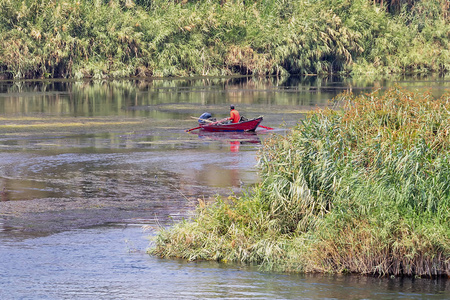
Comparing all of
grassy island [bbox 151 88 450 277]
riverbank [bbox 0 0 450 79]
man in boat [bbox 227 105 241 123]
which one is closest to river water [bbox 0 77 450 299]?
grassy island [bbox 151 88 450 277]

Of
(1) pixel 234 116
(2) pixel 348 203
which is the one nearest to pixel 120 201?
(2) pixel 348 203

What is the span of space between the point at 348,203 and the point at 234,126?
23.1 meters

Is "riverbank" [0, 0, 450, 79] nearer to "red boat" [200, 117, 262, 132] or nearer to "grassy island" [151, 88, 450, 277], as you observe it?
"red boat" [200, 117, 262, 132]

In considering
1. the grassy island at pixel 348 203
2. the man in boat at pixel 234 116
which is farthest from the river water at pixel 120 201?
the man in boat at pixel 234 116

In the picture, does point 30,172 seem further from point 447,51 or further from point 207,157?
point 447,51

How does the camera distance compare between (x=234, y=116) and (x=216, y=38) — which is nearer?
A: (x=234, y=116)

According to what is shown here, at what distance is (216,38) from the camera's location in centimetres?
9856

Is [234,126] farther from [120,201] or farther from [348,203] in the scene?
[348,203]

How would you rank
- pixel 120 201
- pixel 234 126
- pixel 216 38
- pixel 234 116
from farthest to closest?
pixel 216 38
pixel 234 116
pixel 234 126
pixel 120 201

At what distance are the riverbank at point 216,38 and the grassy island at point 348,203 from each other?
72663 millimetres

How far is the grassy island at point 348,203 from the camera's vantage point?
15.6 metres

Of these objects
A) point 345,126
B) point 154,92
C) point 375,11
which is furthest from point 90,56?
point 345,126

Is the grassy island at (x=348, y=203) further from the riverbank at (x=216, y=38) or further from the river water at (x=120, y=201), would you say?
the riverbank at (x=216, y=38)

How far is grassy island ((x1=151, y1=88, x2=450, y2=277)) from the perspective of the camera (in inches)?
613
